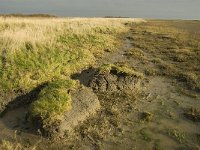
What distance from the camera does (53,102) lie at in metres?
13.7

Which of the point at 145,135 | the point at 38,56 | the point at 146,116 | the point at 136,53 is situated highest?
the point at 38,56

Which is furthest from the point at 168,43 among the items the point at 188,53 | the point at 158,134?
the point at 158,134

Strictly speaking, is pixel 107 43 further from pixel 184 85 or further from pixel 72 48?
pixel 184 85

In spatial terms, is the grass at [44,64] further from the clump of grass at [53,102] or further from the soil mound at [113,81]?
the soil mound at [113,81]

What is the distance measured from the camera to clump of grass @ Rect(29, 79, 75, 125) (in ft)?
42.2

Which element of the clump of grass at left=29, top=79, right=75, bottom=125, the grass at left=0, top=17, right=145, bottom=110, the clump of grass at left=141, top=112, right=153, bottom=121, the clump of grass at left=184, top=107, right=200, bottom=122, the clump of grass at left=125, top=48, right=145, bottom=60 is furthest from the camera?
the clump of grass at left=125, top=48, right=145, bottom=60

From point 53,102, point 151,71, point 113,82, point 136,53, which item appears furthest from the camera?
point 136,53

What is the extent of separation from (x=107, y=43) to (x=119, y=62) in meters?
5.37

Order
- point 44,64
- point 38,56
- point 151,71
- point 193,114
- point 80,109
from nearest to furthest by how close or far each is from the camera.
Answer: point 80,109 < point 193,114 < point 44,64 < point 38,56 < point 151,71

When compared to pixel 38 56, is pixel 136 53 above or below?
below

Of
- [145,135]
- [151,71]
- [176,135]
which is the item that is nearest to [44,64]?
[151,71]

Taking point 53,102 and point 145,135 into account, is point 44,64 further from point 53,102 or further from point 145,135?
point 145,135

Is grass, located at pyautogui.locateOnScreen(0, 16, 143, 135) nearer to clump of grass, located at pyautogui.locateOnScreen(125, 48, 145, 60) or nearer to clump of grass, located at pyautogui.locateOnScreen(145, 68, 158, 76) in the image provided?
clump of grass, located at pyautogui.locateOnScreen(125, 48, 145, 60)

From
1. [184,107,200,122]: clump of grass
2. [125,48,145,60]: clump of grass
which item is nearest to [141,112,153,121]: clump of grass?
[184,107,200,122]: clump of grass
